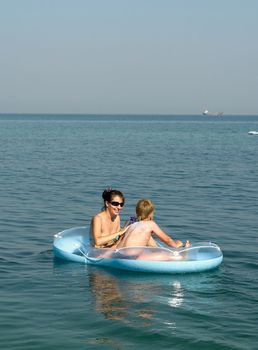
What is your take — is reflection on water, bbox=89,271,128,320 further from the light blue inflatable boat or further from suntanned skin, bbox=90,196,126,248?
suntanned skin, bbox=90,196,126,248

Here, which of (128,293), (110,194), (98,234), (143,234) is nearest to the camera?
(128,293)

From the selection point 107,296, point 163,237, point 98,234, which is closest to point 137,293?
point 107,296

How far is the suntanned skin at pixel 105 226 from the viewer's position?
12016 millimetres

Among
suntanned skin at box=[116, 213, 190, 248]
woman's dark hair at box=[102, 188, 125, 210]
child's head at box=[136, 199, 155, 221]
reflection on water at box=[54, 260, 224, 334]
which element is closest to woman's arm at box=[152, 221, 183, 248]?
suntanned skin at box=[116, 213, 190, 248]

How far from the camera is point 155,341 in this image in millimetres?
8398

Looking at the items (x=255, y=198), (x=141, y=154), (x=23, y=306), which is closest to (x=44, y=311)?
(x=23, y=306)

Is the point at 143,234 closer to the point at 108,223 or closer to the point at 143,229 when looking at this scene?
the point at 143,229

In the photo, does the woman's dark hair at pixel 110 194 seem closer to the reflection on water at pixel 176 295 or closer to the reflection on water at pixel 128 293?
the reflection on water at pixel 128 293

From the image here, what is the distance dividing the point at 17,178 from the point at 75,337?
66.0 ft

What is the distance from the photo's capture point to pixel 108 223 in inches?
481

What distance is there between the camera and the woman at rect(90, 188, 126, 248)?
467 inches

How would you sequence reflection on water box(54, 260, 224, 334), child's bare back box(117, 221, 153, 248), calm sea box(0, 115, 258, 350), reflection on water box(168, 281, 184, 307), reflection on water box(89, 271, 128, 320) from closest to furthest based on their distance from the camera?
calm sea box(0, 115, 258, 350) < reflection on water box(54, 260, 224, 334) < reflection on water box(89, 271, 128, 320) < reflection on water box(168, 281, 184, 307) < child's bare back box(117, 221, 153, 248)

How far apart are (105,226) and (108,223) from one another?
72 mm

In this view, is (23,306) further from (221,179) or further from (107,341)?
(221,179)
